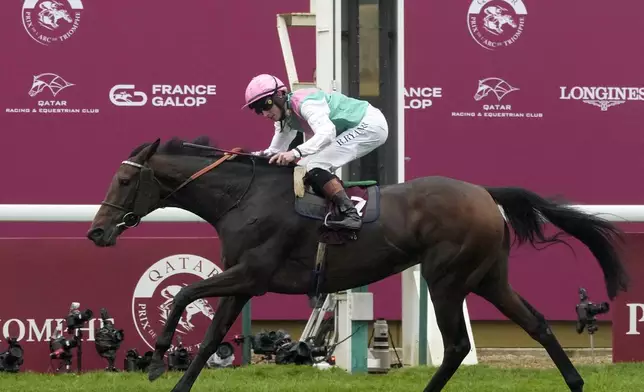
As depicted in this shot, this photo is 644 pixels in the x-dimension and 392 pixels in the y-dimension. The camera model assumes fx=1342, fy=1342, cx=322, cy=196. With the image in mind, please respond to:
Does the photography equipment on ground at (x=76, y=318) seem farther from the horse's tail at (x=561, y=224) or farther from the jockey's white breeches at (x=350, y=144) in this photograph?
the horse's tail at (x=561, y=224)

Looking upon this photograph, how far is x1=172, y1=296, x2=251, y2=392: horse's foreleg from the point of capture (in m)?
6.42

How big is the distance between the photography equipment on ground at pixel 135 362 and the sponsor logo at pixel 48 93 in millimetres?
2588

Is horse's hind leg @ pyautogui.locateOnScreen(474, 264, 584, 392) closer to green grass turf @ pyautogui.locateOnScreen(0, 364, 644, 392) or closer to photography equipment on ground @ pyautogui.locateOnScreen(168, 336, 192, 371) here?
green grass turf @ pyautogui.locateOnScreen(0, 364, 644, 392)

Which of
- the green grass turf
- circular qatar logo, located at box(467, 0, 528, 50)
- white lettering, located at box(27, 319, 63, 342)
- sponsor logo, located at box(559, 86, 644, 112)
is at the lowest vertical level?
the green grass turf

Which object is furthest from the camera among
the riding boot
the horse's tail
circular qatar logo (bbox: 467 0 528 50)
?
circular qatar logo (bbox: 467 0 528 50)

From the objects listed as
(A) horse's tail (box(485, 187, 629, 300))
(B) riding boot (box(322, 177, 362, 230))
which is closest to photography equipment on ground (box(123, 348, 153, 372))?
(B) riding boot (box(322, 177, 362, 230))

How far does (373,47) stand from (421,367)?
6.51 feet

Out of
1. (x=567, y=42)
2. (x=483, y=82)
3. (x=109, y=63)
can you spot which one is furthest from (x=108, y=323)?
(x=567, y=42)

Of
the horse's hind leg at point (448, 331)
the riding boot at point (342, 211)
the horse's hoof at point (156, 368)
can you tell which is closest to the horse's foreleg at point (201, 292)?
the horse's hoof at point (156, 368)

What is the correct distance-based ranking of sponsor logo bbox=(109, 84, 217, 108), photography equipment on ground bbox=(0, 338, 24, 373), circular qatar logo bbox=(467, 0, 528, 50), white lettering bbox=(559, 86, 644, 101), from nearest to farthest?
photography equipment on ground bbox=(0, 338, 24, 373) < sponsor logo bbox=(109, 84, 217, 108) < circular qatar logo bbox=(467, 0, 528, 50) < white lettering bbox=(559, 86, 644, 101)

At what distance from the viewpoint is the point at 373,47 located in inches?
327

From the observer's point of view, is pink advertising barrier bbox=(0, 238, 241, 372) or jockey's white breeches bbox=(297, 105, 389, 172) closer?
jockey's white breeches bbox=(297, 105, 389, 172)

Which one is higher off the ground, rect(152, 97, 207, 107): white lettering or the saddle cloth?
rect(152, 97, 207, 107): white lettering

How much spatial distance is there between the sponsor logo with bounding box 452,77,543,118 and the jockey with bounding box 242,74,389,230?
334 cm
